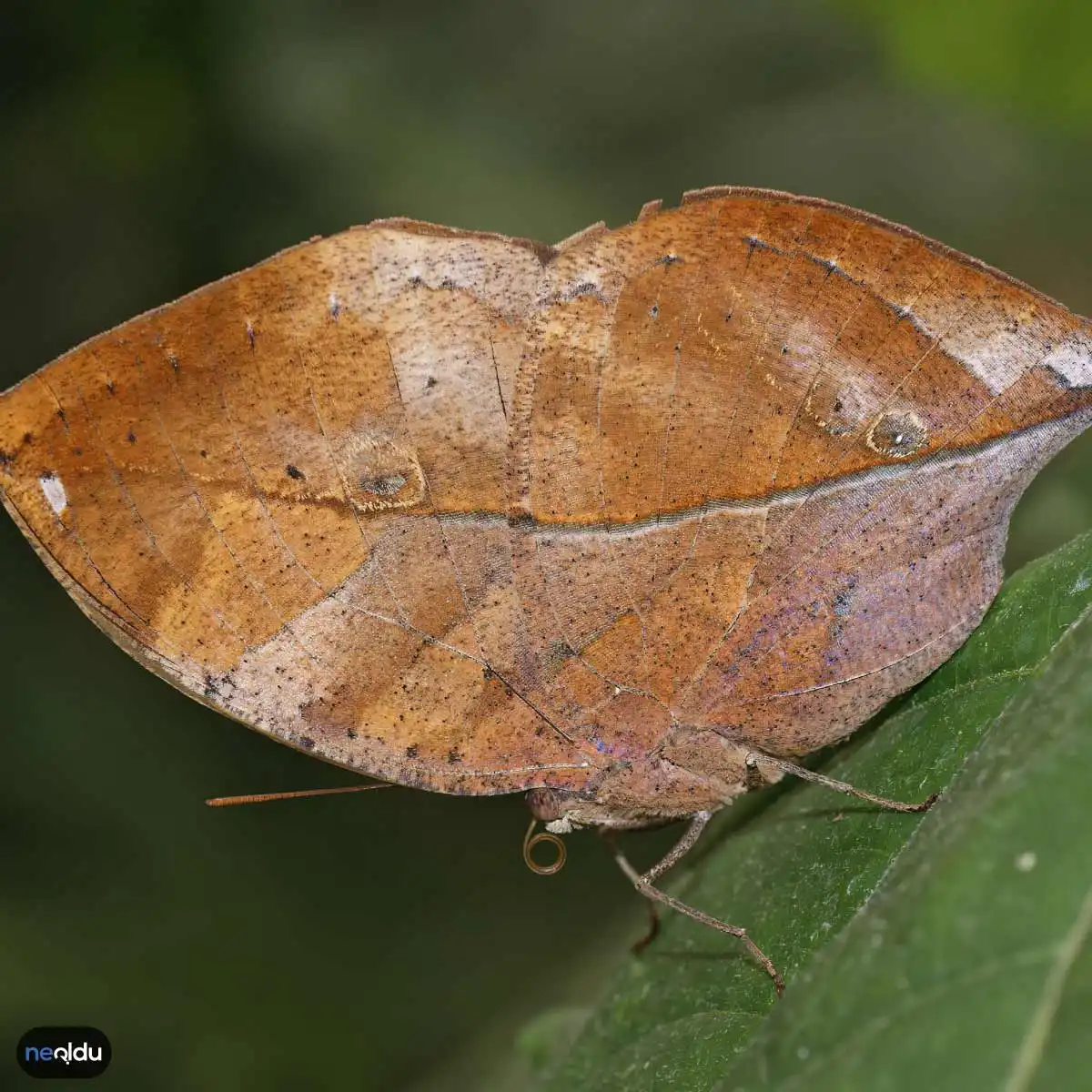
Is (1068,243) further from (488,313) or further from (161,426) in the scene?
(161,426)

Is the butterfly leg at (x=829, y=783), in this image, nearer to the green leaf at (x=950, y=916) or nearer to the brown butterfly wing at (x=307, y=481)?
the green leaf at (x=950, y=916)

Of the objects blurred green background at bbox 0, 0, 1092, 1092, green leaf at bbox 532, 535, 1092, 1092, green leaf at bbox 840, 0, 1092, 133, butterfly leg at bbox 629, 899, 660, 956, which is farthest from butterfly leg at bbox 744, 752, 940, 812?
green leaf at bbox 840, 0, 1092, 133

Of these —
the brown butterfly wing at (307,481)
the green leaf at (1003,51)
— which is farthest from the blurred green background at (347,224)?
the brown butterfly wing at (307,481)

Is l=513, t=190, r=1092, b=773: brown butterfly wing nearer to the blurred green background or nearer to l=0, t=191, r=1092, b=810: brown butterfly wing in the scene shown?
l=0, t=191, r=1092, b=810: brown butterfly wing

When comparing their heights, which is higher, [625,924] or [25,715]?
[25,715]

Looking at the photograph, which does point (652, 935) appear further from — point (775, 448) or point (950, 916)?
point (950, 916)

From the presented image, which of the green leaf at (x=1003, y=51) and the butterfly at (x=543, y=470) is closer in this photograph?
the butterfly at (x=543, y=470)

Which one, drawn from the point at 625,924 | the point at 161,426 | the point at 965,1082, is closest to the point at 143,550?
the point at 161,426
